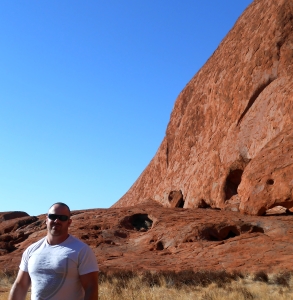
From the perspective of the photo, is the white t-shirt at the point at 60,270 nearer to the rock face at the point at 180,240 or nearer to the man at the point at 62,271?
the man at the point at 62,271

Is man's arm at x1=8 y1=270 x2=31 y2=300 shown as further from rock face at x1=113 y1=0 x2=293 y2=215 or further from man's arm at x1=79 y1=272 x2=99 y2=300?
rock face at x1=113 y1=0 x2=293 y2=215

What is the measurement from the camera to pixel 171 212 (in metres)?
21.6

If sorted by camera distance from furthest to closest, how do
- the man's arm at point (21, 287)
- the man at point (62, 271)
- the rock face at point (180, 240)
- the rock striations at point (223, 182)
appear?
the rock striations at point (223, 182)
the rock face at point (180, 240)
the man's arm at point (21, 287)
the man at point (62, 271)

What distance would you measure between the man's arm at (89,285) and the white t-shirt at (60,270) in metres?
0.04

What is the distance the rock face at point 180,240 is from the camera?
14266mm

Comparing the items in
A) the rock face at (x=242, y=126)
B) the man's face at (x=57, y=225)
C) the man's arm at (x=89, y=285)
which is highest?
the rock face at (x=242, y=126)

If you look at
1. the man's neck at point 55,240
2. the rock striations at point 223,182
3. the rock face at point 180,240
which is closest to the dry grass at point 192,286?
the rock face at point 180,240

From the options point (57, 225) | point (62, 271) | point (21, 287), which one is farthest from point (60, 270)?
point (21, 287)

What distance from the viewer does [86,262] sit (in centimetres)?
409

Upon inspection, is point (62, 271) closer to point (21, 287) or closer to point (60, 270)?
point (60, 270)

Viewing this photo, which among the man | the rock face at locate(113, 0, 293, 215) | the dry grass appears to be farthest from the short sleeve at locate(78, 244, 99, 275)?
the rock face at locate(113, 0, 293, 215)

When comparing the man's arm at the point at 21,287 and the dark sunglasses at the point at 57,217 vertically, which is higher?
the dark sunglasses at the point at 57,217

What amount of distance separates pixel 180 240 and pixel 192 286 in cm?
643

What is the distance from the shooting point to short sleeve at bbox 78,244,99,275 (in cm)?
407
